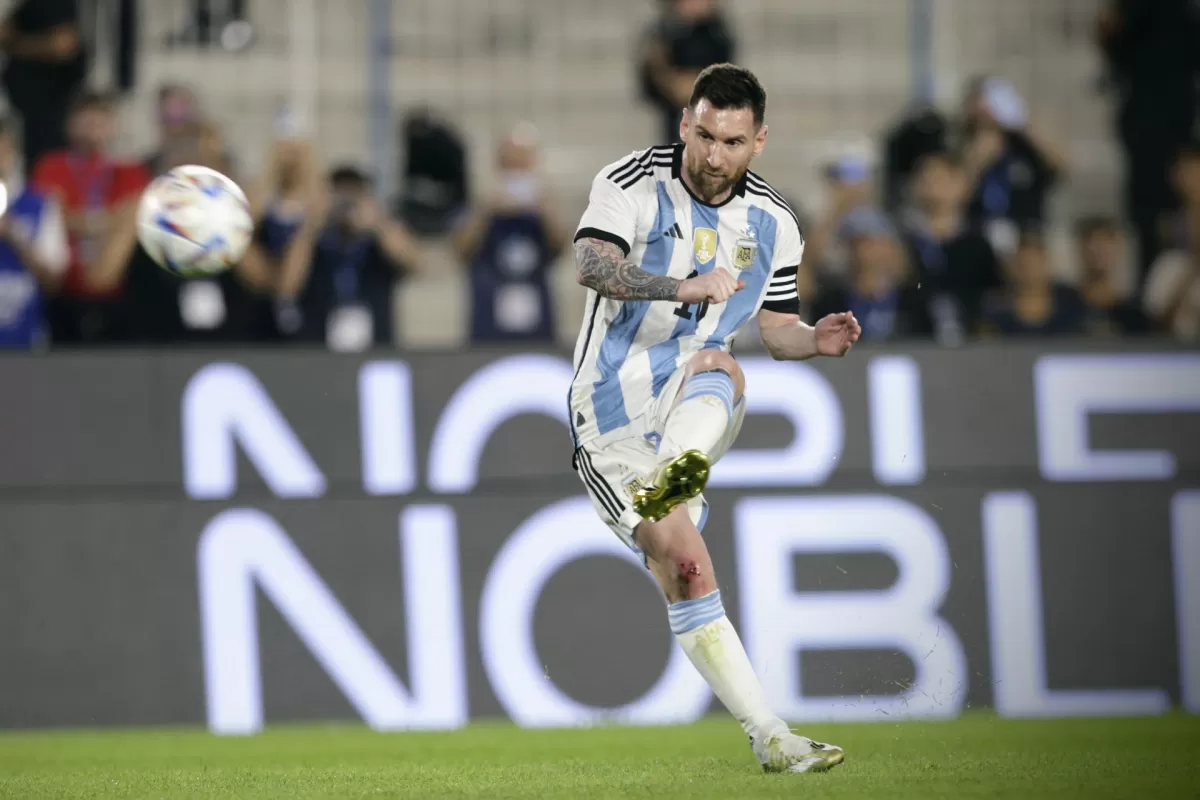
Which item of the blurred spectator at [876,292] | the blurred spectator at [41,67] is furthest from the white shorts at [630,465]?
the blurred spectator at [41,67]

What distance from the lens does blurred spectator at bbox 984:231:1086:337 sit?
10.5 meters

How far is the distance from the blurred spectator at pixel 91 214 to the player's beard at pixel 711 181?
455cm

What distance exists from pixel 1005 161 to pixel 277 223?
4495mm

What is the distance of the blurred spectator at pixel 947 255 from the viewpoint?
416 inches

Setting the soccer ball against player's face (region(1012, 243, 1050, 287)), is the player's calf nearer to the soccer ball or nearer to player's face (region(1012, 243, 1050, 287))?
the soccer ball

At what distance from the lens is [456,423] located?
373 inches

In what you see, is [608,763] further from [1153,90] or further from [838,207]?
[1153,90]

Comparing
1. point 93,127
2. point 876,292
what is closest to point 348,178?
point 93,127

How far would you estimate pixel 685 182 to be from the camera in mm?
6637

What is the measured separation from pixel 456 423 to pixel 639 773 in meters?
3.21

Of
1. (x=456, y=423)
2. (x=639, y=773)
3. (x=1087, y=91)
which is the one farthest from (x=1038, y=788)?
(x=1087, y=91)

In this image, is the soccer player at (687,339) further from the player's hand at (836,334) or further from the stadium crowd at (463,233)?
the stadium crowd at (463,233)

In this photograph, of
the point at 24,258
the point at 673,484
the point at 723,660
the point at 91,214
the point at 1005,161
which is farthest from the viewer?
the point at 1005,161

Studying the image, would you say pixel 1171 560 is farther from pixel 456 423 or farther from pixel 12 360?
pixel 12 360
